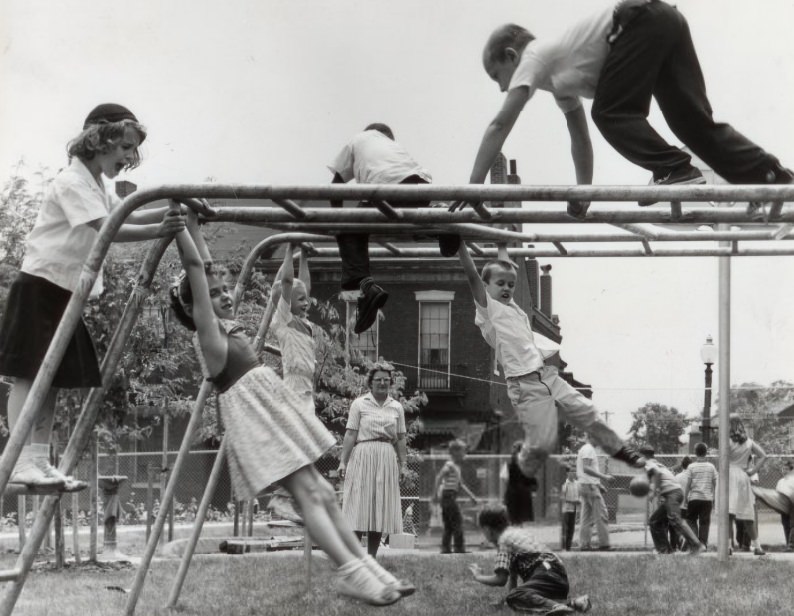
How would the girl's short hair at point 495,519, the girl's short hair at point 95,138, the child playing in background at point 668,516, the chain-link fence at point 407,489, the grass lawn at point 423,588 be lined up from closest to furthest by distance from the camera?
1. the girl's short hair at point 95,138
2. the grass lawn at point 423,588
3. the girl's short hair at point 495,519
4. the child playing in background at point 668,516
5. the chain-link fence at point 407,489

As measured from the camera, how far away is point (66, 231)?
4.43 meters

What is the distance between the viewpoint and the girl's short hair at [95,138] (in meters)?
4.54

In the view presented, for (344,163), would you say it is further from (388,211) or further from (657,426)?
(657,426)

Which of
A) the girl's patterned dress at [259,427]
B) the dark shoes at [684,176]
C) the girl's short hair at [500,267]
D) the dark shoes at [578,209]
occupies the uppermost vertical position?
the dark shoes at [684,176]

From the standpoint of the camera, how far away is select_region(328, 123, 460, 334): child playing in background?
17.6ft

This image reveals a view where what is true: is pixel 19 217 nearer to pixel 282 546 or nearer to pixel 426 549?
pixel 282 546

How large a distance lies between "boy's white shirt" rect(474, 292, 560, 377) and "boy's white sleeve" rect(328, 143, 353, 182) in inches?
45.1

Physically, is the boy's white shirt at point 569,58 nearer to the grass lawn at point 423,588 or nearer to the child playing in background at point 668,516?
the grass lawn at point 423,588

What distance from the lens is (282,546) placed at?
1243cm

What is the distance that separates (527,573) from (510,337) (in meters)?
1.48

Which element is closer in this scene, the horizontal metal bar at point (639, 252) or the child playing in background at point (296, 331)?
the horizontal metal bar at point (639, 252)

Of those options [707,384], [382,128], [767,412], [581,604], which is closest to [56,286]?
[382,128]

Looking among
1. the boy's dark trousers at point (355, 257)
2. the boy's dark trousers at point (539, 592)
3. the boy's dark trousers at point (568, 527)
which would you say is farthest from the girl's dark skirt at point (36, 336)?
the boy's dark trousers at point (568, 527)

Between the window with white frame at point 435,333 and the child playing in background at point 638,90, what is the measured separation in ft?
71.5
